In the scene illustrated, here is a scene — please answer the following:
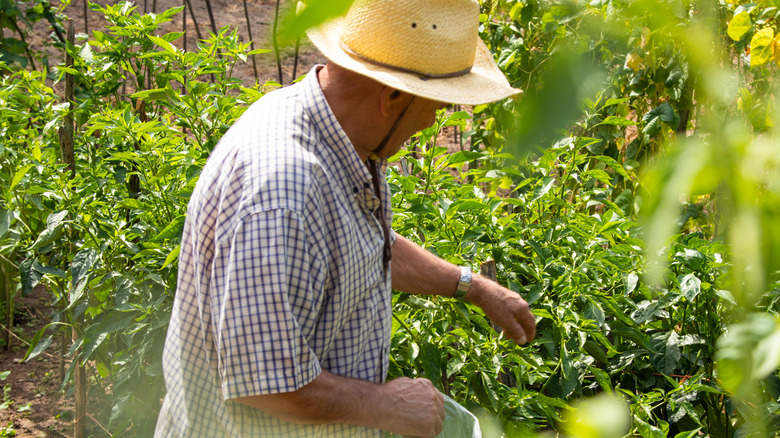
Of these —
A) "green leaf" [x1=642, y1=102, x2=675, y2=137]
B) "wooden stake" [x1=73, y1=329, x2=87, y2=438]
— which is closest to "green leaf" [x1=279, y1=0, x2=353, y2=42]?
"wooden stake" [x1=73, y1=329, x2=87, y2=438]

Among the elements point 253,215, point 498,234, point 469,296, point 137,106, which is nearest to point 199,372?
point 253,215

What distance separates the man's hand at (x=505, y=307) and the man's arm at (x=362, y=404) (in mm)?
375

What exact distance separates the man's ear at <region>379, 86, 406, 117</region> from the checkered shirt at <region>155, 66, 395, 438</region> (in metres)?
0.10

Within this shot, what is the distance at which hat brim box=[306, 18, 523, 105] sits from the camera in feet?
4.07

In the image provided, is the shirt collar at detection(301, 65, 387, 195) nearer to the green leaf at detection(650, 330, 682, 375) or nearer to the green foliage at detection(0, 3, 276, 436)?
the green foliage at detection(0, 3, 276, 436)

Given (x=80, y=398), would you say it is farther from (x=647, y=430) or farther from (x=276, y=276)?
(x=647, y=430)

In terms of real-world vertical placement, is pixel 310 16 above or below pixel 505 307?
above

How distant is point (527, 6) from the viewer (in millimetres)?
2992

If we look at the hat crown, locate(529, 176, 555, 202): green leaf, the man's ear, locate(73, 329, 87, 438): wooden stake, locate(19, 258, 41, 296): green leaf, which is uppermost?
the hat crown

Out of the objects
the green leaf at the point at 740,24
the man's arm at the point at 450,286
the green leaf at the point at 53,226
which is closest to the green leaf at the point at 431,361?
the man's arm at the point at 450,286

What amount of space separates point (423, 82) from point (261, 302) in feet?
1.55

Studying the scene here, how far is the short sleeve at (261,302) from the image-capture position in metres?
1.15

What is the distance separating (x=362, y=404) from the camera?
1.33m

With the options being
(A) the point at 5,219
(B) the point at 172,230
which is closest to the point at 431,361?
(B) the point at 172,230
